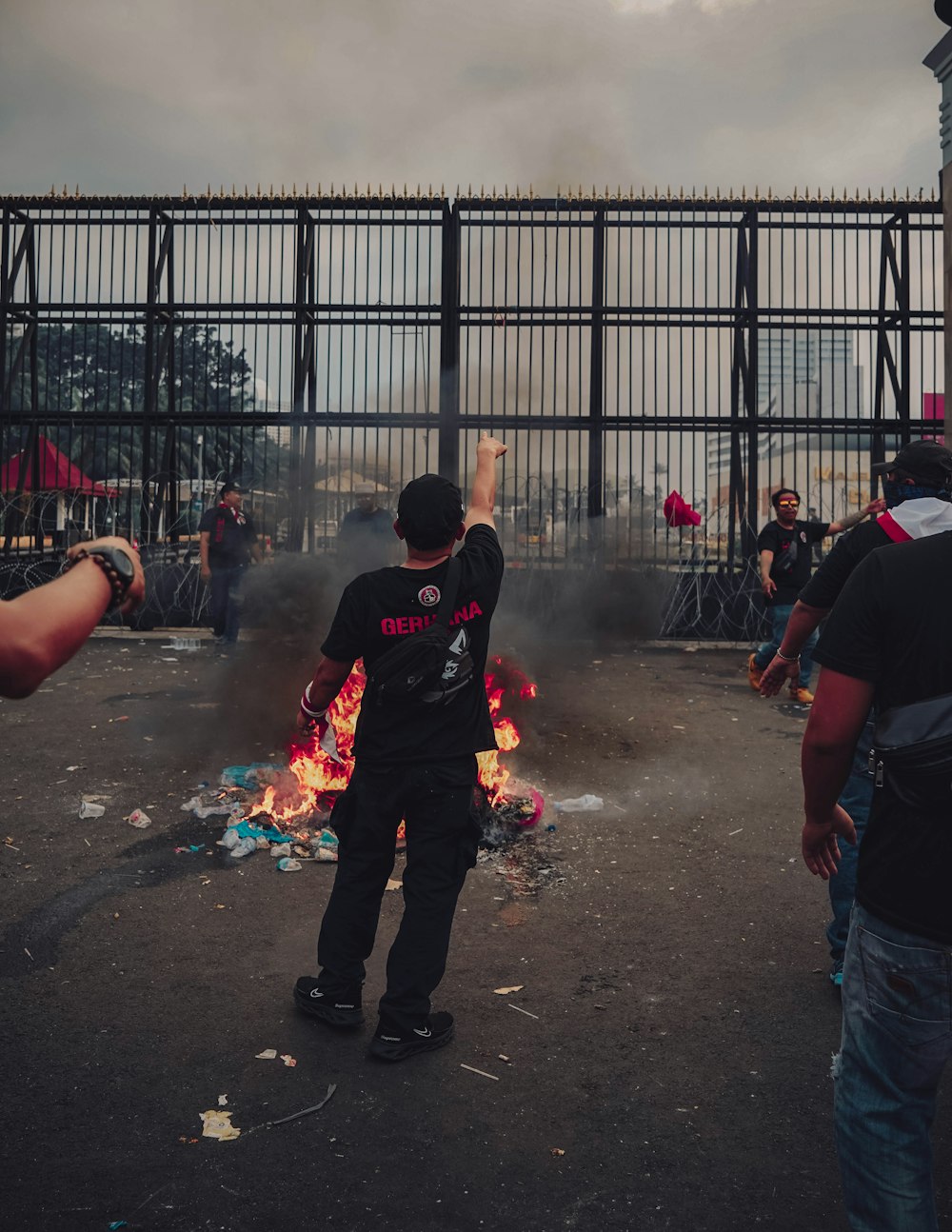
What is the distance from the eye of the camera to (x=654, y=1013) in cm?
362

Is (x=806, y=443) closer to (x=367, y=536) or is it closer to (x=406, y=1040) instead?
(x=367, y=536)

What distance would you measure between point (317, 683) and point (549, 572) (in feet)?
35.0

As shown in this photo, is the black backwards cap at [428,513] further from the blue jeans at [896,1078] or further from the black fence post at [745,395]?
the black fence post at [745,395]

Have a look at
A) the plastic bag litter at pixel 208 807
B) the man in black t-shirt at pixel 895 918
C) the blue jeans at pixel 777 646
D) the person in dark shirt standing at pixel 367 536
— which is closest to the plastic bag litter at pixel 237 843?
the plastic bag litter at pixel 208 807

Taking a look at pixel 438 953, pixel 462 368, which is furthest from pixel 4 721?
pixel 462 368

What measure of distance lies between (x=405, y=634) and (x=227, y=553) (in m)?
9.09

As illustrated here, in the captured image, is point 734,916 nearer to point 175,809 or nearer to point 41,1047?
point 41,1047

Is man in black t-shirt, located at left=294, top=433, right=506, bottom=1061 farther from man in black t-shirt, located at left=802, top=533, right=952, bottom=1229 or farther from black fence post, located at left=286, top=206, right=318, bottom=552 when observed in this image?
black fence post, located at left=286, top=206, right=318, bottom=552

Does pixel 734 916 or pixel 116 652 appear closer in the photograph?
pixel 734 916

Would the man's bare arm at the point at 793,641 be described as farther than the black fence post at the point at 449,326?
No

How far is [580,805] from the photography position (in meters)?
6.13

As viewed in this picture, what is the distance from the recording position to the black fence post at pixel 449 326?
1414cm

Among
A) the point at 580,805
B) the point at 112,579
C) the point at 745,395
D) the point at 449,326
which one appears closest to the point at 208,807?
the point at 580,805

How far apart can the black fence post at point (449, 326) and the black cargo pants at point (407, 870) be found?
1101 centimetres
